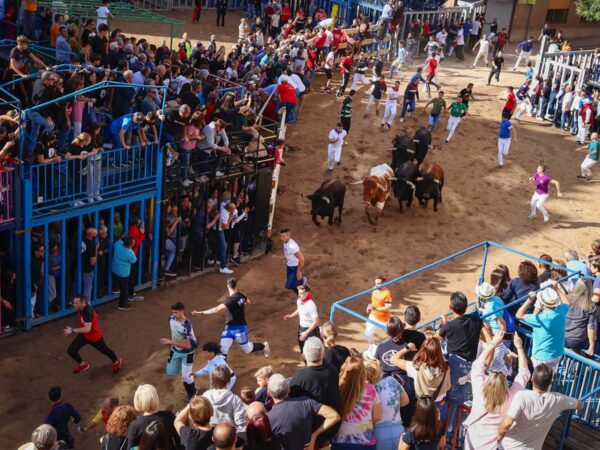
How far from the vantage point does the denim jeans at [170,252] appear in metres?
17.1

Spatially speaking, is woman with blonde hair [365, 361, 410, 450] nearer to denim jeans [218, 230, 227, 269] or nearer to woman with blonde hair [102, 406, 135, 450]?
woman with blonde hair [102, 406, 135, 450]

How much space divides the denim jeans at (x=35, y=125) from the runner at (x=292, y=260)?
4.53m

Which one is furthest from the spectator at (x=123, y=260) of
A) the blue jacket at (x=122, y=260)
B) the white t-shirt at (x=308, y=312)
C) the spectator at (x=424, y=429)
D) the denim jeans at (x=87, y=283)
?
the spectator at (x=424, y=429)

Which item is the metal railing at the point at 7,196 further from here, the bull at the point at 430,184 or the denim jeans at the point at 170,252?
the bull at the point at 430,184

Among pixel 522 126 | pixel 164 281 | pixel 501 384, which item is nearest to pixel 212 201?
pixel 164 281

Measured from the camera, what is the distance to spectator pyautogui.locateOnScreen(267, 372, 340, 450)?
884 cm

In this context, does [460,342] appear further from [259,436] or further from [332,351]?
[259,436]

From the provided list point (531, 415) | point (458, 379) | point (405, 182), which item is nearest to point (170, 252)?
point (405, 182)

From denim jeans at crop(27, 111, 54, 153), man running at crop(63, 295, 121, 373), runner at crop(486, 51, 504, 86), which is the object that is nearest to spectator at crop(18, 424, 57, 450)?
man running at crop(63, 295, 121, 373)

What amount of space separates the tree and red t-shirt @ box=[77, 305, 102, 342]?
95.4ft

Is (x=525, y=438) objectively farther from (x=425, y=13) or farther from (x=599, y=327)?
(x=425, y=13)

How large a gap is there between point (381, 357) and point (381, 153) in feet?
47.0

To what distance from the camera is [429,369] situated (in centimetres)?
980

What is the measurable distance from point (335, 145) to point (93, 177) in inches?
335
